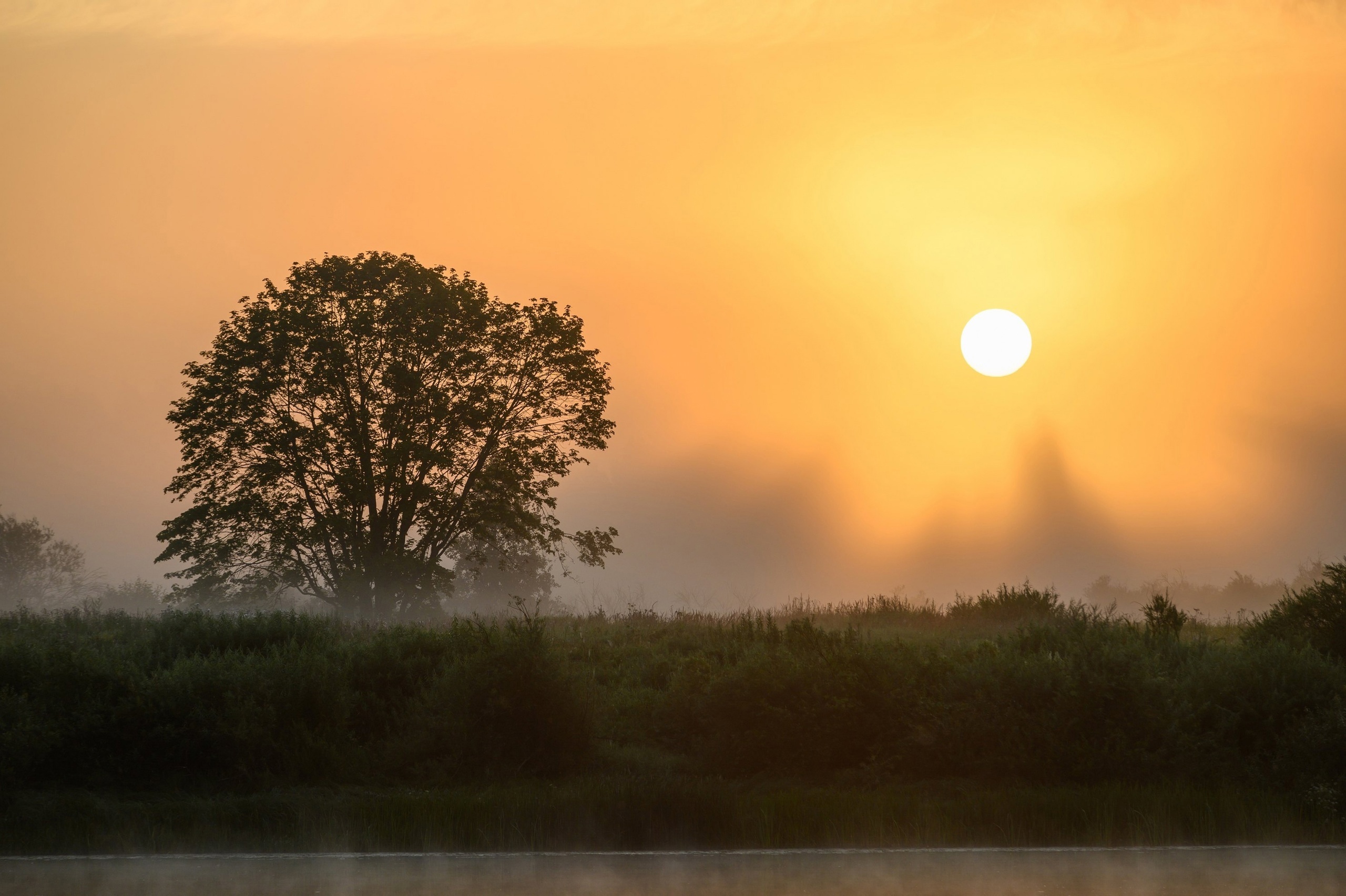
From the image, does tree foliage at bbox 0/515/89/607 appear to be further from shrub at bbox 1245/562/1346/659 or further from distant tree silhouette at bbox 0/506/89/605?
shrub at bbox 1245/562/1346/659

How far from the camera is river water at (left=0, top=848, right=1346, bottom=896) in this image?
365 inches

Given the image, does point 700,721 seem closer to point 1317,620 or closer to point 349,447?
point 1317,620

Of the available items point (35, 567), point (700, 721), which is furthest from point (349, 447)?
point (35, 567)

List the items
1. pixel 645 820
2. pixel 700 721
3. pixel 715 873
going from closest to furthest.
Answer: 1. pixel 715 873
2. pixel 645 820
3. pixel 700 721

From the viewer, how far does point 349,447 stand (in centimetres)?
3666

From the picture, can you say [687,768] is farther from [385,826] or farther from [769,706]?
[385,826]

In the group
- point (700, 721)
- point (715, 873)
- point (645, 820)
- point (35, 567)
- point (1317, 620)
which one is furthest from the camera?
point (35, 567)

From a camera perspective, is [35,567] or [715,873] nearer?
[715,873]

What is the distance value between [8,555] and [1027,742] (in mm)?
93892

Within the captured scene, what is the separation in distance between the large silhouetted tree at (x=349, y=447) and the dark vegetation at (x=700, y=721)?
1696 centimetres

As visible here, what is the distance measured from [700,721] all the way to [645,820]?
14.4 feet

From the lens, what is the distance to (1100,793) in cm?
1409

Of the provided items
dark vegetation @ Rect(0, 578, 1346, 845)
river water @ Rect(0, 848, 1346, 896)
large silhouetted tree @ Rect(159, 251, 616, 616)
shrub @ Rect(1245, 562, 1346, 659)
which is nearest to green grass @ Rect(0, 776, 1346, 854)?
dark vegetation @ Rect(0, 578, 1346, 845)

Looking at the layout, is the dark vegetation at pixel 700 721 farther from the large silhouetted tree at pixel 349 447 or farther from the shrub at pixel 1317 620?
the large silhouetted tree at pixel 349 447
